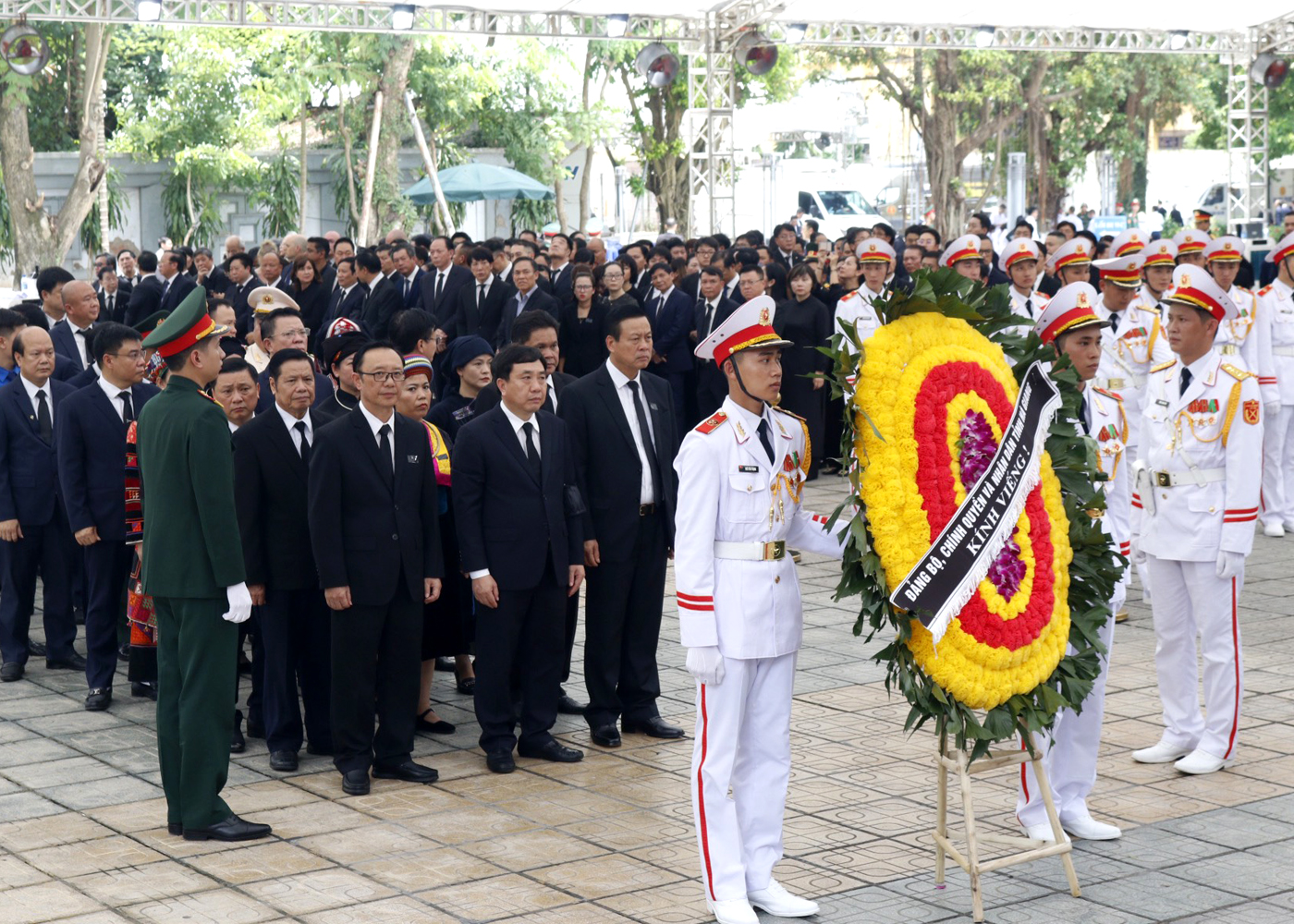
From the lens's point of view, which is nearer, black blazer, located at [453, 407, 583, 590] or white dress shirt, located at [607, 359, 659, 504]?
black blazer, located at [453, 407, 583, 590]

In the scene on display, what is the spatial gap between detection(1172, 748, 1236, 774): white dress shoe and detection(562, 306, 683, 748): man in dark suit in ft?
6.76

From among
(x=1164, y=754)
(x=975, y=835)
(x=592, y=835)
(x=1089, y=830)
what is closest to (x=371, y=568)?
(x=592, y=835)

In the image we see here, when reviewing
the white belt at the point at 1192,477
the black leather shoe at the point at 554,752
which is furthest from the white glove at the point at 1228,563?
the black leather shoe at the point at 554,752

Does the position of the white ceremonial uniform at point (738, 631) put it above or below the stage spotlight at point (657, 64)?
below

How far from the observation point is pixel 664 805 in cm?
592

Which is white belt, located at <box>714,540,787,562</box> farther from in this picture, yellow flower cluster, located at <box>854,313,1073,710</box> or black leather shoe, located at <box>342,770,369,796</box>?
black leather shoe, located at <box>342,770,369,796</box>

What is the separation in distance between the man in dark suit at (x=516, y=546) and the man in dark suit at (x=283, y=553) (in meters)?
0.68

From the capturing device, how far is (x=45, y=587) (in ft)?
27.5

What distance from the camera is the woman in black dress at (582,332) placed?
42.6 feet

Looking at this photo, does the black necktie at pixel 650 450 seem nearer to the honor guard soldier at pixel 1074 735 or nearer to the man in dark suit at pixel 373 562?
the man in dark suit at pixel 373 562

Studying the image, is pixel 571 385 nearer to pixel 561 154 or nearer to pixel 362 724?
pixel 362 724

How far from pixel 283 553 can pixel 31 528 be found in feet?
7.92

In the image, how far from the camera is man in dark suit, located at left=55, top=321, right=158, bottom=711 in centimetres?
759

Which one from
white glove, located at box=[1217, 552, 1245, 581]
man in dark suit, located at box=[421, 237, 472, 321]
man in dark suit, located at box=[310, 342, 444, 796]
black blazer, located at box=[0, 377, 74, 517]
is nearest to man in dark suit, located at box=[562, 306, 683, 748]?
man in dark suit, located at box=[310, 342, 444, 796]
